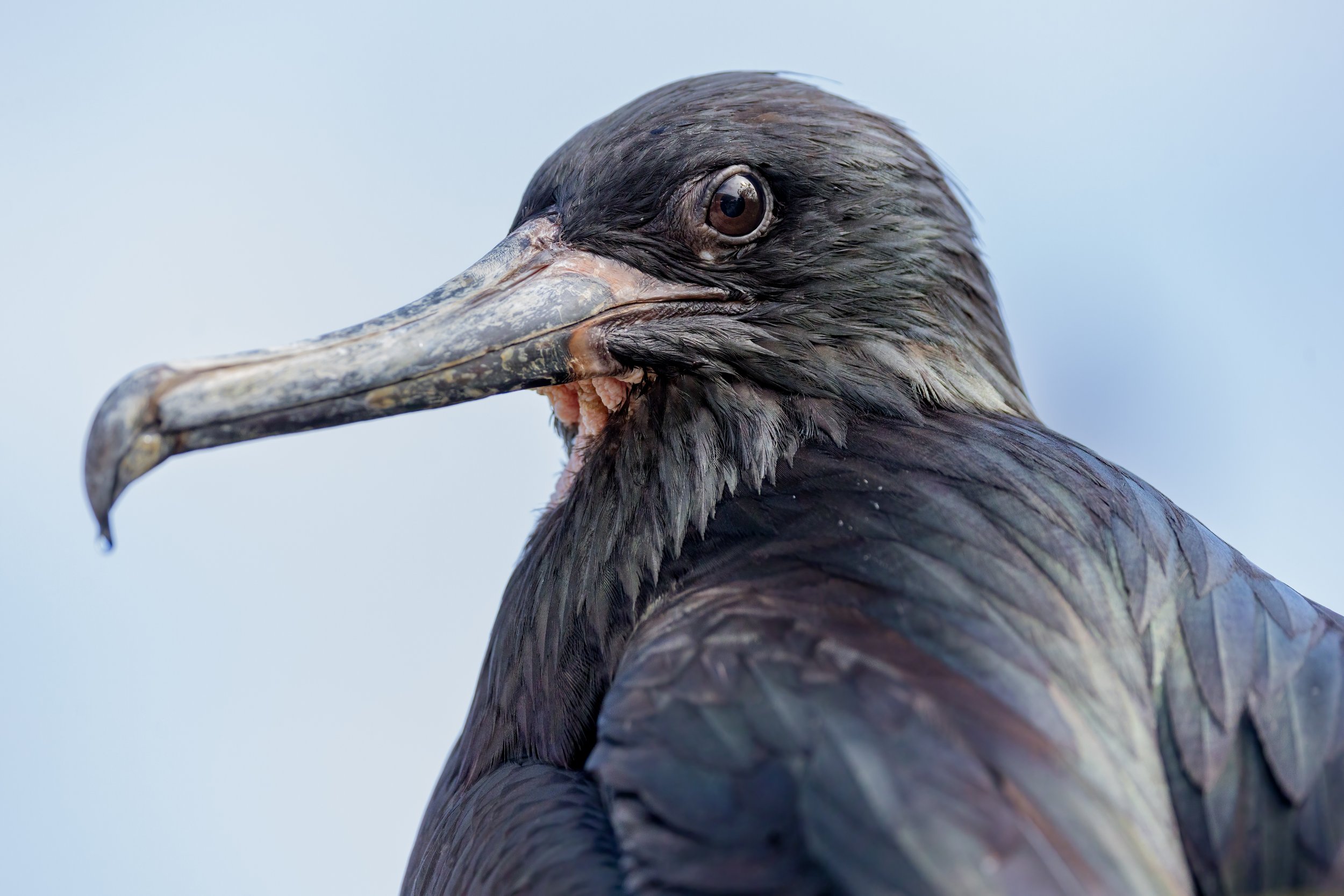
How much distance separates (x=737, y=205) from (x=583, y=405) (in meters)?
0.46

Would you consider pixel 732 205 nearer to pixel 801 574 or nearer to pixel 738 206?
pixel 738 206

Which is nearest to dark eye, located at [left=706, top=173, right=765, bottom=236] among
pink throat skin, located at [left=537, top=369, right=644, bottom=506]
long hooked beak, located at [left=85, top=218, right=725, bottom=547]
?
long hooked beak, located at [left=85, top=218, right=725, bottom=547]

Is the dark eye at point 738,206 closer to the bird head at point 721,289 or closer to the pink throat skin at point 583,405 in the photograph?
the bird head at point 721,289

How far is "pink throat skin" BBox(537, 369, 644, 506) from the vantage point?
2354 millimetres

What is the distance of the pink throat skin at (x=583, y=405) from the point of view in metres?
2.35

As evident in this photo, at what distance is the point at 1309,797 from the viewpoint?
5.38ft

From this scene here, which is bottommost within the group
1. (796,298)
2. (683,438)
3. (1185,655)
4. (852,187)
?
(1185,655)

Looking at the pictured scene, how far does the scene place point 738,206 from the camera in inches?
88.7

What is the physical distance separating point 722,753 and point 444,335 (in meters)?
0.86

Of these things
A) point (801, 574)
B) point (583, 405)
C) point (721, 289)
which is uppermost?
point (721, 289)

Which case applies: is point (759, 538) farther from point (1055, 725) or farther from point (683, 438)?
point (1055, 725)

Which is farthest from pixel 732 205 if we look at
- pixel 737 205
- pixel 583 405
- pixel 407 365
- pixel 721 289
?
pixel 407 365

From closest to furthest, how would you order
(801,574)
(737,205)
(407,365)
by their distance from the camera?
1. (801,574)
2. (407,365)
3. (737,205)

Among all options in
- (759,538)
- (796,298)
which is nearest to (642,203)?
(796,298)
